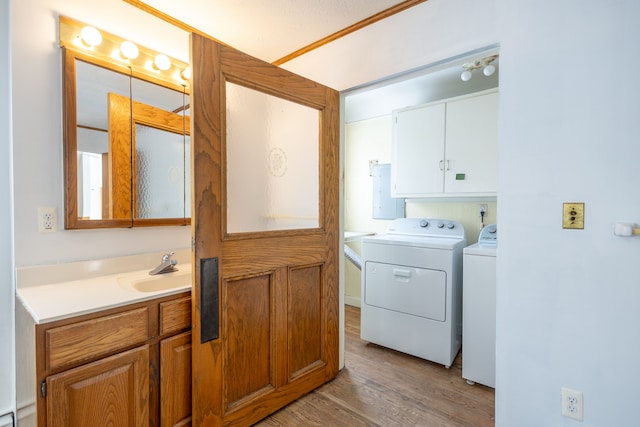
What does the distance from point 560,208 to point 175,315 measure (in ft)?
5.99

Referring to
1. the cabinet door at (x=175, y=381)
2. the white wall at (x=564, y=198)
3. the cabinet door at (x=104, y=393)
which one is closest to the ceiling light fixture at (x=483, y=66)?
the white wall at (x=564, y=198)

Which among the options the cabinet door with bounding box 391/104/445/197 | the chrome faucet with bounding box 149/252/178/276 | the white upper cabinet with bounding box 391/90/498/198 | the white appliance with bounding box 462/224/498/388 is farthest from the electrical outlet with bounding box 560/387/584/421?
the chrome faucet with bounding box 149/252/178/276

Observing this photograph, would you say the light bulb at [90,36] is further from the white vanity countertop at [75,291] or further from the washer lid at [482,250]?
the washer lid at [482,250]

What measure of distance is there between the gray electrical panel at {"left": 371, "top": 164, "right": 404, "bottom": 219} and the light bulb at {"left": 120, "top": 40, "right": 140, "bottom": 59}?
100 inches

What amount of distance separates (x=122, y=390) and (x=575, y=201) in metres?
2.07

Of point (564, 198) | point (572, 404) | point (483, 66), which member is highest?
point (483, 66)

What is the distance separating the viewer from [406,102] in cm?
303

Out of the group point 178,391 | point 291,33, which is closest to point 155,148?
point 291,33

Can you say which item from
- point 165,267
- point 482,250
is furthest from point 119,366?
point 482,250

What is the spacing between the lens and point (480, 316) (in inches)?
81.2

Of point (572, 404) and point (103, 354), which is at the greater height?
point (103, 354)

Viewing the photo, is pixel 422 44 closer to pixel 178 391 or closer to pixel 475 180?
pixel 475 180

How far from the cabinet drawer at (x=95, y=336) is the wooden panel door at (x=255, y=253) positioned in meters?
0.23

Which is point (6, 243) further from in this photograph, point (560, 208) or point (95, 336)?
point (560, 208)
